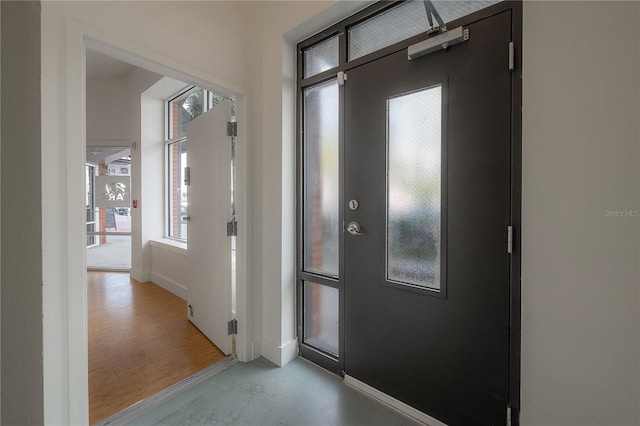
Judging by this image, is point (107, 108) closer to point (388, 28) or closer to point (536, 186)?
point (388, 28)

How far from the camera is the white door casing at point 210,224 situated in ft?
7.34

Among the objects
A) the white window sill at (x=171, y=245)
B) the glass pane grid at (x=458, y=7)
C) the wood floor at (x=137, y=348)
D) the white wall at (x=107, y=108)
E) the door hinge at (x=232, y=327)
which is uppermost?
the white wall at (x=107, y=108)

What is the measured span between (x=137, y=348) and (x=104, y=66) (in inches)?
161

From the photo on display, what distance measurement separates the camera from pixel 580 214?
44.0 inches

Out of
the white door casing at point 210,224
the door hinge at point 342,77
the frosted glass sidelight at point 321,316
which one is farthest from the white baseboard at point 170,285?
the door hinge at point 342,77

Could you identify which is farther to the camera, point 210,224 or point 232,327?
point 210,224

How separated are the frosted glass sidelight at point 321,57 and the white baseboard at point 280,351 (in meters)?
2.02

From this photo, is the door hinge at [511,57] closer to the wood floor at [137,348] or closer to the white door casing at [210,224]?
the white door casing at [210,224]

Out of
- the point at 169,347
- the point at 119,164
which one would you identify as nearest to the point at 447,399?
the point at 169,347

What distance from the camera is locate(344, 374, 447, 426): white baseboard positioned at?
61.9 inches

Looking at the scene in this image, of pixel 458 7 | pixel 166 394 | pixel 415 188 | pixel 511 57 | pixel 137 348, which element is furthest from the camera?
pixel 137 348

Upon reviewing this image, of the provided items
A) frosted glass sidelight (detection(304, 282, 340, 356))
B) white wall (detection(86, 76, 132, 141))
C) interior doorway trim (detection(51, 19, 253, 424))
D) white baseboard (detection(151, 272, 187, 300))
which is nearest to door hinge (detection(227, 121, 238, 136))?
interior doorway trim (detection(51, 19, 253, 424))

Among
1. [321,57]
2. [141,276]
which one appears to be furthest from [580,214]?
[141,276]

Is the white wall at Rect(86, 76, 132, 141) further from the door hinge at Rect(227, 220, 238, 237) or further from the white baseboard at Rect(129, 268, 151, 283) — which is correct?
the door hinge at Rect(227, 220, 238, 237)
